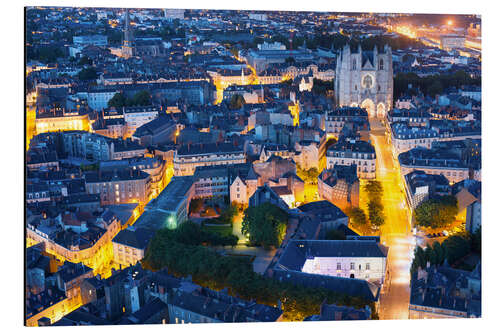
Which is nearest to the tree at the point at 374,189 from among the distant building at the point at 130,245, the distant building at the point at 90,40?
the distant building at the point at 130,245

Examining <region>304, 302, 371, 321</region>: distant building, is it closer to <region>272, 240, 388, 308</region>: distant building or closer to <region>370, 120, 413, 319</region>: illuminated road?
<region>370, 120, 413, 319</region>: illuminated road

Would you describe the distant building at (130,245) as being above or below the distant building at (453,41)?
below

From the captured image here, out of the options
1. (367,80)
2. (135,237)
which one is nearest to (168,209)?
(135,237)

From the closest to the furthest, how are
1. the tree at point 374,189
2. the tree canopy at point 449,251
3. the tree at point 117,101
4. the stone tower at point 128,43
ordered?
the tree canopy at point 449,251, the tree at point 374,189, the tree at point 117,101, the stone tower at point 128,43

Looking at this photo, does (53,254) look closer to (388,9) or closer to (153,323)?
(153,323)

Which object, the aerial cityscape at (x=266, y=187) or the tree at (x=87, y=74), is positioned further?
the tree at (x=87, y=74)

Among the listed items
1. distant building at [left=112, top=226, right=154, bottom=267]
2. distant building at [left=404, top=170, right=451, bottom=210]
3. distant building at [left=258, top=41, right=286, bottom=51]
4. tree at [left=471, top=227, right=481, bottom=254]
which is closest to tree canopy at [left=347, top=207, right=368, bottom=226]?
distant building at [left=404, top=170, right=451, bottom=210]

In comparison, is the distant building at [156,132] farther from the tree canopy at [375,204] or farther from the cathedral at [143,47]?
the cathedral at [143,47]

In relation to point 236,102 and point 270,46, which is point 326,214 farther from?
point 270,46
